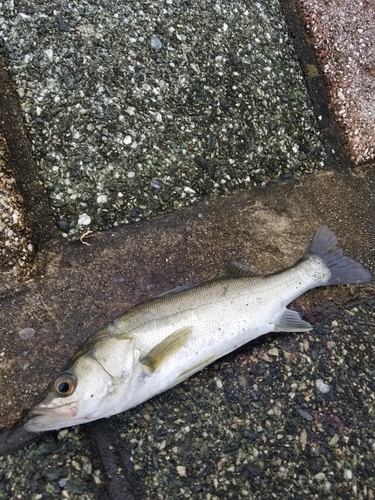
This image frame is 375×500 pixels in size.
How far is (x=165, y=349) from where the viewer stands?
7.34 feet

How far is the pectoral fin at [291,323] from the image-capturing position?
2480mm

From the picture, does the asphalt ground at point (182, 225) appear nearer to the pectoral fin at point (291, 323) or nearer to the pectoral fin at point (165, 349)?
the pectoral fin at point (291, 323)

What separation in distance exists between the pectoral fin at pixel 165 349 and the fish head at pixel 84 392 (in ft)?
0.29

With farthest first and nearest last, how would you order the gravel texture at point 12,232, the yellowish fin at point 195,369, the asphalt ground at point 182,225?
the gravel texture at point 12,232 < the yellowish fin at point 195,369 < the asphalt ground at point 182,225

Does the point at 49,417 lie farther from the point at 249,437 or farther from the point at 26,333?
the point at 249,437

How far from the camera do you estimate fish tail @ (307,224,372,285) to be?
2.63m

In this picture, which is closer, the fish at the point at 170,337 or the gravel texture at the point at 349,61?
the fish at the point at 170,337

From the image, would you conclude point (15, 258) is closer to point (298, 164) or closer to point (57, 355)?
point (57, 355)

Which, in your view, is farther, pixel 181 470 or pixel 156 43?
pixel 156 43

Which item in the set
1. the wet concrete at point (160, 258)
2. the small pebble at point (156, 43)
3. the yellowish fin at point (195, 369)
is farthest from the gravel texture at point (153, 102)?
the yellowish fin at point (195, 369)

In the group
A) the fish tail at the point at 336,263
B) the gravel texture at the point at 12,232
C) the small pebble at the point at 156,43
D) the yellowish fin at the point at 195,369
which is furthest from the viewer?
the small pebble at the point at 156,43

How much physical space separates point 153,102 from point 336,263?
1312 mm

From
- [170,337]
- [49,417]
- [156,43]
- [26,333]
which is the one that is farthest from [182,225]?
[49,417]

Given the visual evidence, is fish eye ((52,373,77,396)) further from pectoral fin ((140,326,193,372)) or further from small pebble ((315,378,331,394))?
small pebble ((315,378,331,394))
